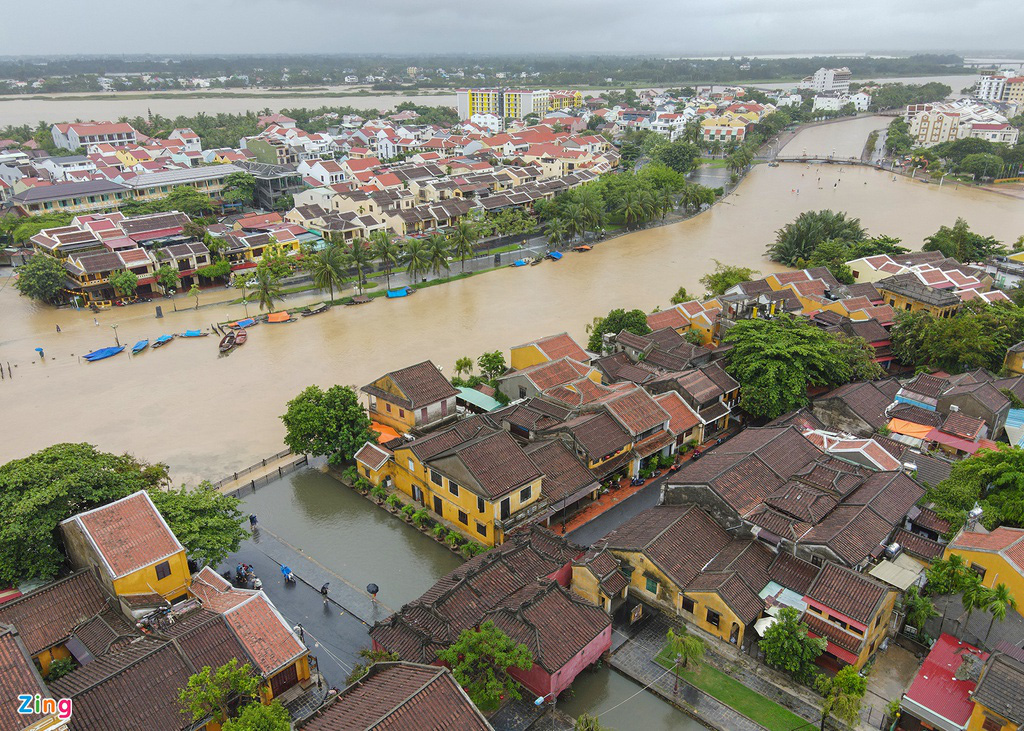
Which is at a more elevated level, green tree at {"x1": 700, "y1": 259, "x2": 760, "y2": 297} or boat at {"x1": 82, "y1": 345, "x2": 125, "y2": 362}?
green tree at {"x1": 700, "y1": 259, "x2": 760, "y2": 297}

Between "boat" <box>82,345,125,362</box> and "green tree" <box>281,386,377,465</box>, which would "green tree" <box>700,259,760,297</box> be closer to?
"green tree" <box>281,386,377,465</box>

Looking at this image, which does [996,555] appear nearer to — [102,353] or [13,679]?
[13,679]

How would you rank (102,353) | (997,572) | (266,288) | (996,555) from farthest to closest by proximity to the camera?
(266,288) < (102,353) < (997,572) < (996,555)

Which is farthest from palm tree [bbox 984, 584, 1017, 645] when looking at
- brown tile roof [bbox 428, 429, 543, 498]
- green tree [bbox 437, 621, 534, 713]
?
brown tile roof [bbox 428, 429, 543, 498]

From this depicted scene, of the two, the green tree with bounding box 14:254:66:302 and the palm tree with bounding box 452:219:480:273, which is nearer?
the green tree with bounding box 14:254:66:302

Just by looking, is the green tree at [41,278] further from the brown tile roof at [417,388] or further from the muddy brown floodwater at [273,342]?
the brown tile roof at [417,388]

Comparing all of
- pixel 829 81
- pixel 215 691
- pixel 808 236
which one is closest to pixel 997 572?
pixel 215 691

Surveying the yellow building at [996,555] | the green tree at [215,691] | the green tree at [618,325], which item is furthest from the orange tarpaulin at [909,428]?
the green tree at [215,691]
